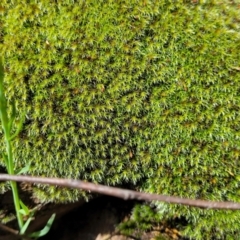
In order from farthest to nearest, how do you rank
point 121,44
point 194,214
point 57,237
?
point 57,237, point 194,214, point 121,44

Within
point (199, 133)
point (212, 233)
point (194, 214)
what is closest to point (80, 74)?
point (199, 133)

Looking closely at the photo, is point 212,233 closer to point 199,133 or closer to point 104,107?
point 199,133

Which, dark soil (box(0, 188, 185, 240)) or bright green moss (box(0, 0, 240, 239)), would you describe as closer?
bright green moss (box(0, 0, 240, 239))

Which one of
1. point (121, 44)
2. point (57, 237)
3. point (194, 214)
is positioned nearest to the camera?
point (121, 44)

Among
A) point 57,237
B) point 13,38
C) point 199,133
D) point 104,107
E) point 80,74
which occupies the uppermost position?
point 13,38

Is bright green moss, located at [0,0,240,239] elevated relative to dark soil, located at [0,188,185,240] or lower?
elevated

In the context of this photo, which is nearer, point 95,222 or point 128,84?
point 128,84

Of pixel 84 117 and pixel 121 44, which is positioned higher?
pixel 121 44

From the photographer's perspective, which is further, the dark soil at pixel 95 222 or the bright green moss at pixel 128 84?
the dark soil at pixel 95 222
